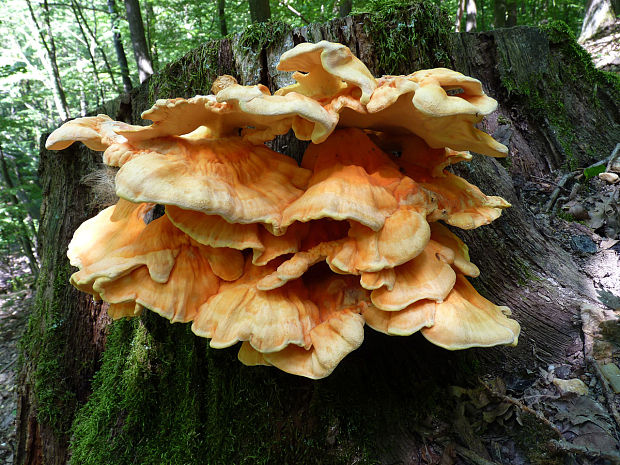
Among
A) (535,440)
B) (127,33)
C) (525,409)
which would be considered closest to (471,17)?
(127,33)

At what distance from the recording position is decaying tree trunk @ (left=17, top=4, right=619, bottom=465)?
7.40 ft

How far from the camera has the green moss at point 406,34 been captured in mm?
2428

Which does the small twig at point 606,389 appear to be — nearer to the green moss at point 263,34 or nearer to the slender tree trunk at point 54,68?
the green moss at point 263,34

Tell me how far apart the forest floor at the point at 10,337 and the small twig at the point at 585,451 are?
465 cm

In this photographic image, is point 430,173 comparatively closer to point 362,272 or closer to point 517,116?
point 362,272

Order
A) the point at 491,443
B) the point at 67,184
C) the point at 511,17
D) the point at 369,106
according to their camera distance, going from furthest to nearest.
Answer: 1. the point at 511,17
2. the point at 67,184
3. the point at 491,443
4. the point at 369,106

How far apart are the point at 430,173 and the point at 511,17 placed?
59.7ft

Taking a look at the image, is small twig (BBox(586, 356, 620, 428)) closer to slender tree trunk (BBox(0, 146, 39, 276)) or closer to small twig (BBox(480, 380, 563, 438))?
small twig (BBox(480, 380, 563, 438))

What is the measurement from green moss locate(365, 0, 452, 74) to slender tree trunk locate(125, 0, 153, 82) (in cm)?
1016

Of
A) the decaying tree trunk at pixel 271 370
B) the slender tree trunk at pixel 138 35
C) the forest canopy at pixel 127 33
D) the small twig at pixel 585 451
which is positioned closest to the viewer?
the small twig at pixel 585 451

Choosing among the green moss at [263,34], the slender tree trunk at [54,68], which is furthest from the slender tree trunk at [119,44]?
the green moss at [263,34]

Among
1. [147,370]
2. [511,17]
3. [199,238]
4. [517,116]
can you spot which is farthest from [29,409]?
[511,17]

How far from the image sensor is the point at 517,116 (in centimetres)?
412

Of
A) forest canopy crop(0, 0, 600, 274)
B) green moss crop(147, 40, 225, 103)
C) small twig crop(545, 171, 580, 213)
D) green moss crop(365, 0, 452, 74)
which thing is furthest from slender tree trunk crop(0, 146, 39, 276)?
small twig crop(545, 171, 580, 213)
